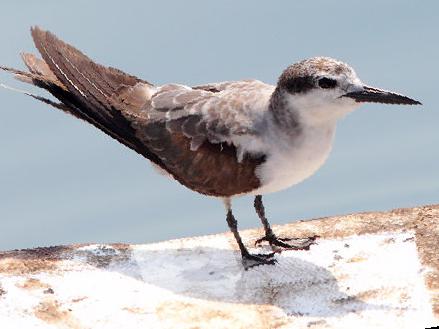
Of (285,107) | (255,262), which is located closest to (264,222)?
(255,262)

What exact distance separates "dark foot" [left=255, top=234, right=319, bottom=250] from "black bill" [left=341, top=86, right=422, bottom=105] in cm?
218

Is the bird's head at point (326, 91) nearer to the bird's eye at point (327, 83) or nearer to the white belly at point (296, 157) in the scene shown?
the bird's eye at point (327, 83)

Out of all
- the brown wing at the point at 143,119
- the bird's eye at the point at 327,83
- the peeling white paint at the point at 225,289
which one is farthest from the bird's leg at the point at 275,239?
the bird's eye at the point at 327,83

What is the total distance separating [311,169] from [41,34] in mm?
3184

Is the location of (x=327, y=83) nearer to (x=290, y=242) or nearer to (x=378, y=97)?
(x=378, y=97)

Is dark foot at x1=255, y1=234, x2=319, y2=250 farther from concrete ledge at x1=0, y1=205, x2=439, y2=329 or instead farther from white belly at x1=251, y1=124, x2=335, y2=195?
white belly at x1=251, y1=124, x2=335, y2=195

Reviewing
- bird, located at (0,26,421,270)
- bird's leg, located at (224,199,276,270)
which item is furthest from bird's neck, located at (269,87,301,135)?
bird's leg, located at (224,199,276,270)

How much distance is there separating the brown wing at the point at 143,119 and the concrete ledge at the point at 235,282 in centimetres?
102

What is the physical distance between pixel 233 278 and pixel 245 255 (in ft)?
1.33

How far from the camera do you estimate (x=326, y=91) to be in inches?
333

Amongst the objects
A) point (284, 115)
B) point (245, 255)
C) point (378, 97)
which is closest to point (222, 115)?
point (284, 115)

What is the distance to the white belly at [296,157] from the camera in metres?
8.70

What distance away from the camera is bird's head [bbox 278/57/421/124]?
332 inches

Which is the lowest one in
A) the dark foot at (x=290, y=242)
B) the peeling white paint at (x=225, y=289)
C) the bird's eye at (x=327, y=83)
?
the peeling white paint at (x=225, y=289)
